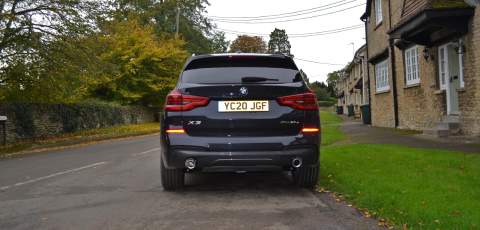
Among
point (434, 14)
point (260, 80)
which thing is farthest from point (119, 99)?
point (260, 80)

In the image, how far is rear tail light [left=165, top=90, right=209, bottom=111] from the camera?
633cm

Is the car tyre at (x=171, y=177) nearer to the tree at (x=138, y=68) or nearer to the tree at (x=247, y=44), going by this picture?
the tree at (x=138, y=68)

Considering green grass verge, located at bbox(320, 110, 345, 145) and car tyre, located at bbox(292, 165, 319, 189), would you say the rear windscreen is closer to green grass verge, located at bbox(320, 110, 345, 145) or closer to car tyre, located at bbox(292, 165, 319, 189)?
car tyre, located at bbox(292, 165, 319, 189)

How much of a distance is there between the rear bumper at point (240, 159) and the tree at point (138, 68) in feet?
103

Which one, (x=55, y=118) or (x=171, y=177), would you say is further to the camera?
(x=55, y=118)

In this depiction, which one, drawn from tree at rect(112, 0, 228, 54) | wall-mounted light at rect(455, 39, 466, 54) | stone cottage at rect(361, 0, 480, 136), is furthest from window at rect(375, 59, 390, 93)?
tree at rect(112, 0, 228, 54)

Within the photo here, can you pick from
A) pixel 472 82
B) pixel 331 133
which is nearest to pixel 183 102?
pixel 472 82

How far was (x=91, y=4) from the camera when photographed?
21234 mm

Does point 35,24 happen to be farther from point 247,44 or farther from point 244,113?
point 247,44

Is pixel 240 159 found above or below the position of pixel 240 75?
below

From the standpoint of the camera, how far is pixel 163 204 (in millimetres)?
6234

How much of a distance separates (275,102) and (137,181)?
10.3 feet

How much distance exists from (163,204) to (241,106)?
4.99ft

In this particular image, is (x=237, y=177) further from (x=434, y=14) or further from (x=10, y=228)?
(x=434, y=14)
